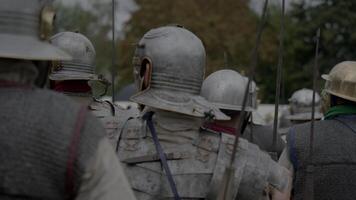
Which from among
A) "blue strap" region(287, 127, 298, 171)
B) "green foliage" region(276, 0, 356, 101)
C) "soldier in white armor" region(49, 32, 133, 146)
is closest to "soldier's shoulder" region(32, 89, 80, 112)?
"blue strap" region(287, 127, 298, 171)

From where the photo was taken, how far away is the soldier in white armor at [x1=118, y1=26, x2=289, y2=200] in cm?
415

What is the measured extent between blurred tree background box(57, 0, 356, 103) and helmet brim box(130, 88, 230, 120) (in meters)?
27.4

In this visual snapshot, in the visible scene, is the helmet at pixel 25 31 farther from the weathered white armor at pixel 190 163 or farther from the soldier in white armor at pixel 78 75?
the soldier in white armor at pixel 78 75

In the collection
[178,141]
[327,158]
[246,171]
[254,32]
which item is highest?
[178,141]

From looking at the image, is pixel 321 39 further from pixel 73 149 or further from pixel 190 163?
pixel 73 149

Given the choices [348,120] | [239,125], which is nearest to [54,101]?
[239,125]

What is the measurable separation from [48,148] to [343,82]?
118 inches

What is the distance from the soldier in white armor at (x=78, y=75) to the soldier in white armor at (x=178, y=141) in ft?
5.95

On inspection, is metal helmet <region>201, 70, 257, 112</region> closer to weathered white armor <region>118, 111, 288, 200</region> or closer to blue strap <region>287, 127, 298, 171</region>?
blue strap <region>287, 127, 298, 171</region>

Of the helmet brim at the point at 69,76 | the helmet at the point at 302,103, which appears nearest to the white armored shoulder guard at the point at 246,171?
the helmet brim at the point at 69,76

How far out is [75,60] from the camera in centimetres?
654

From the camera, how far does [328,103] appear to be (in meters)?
5.69

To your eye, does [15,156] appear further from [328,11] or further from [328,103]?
[328,11]

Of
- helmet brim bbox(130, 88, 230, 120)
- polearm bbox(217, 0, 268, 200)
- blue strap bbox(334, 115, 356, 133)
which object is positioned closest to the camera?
polearm bbox(217, 0, 268, 200)
